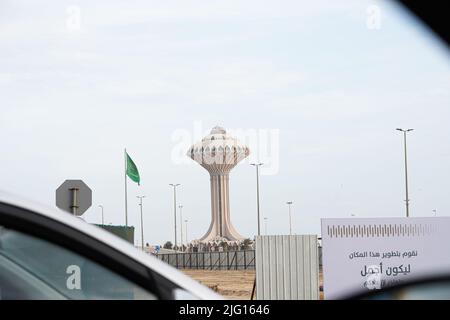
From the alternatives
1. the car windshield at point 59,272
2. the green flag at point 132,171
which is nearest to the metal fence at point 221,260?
the green flag at point 132,171

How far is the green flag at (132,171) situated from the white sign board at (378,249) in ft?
31.6

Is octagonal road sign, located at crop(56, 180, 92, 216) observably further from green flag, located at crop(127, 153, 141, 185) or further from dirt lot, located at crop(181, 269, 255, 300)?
dirt lot, located at crop(181, 269, 255, 300)

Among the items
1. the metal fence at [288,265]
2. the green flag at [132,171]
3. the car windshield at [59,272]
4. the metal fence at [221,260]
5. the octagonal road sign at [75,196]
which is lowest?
the metal fence at [221,260]

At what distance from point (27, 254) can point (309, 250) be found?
2179 centimetres

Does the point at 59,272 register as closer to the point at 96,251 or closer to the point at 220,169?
the point at 96,251

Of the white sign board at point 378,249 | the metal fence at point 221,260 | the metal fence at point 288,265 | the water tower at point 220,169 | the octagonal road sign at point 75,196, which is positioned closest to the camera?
the octagonal road sign at point 75,196

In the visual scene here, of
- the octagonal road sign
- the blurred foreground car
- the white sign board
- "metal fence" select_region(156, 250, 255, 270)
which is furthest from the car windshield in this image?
"metal fence" select_region(156, 250, 255, 270)

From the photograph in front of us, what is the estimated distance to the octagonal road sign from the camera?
1426cm

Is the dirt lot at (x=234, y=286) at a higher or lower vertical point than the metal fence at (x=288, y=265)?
lower

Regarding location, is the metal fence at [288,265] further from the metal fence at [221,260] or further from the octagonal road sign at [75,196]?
the metal fence at [221,260]

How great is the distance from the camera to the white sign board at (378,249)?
20859mm

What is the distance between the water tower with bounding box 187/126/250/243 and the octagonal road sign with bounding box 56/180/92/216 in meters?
138
